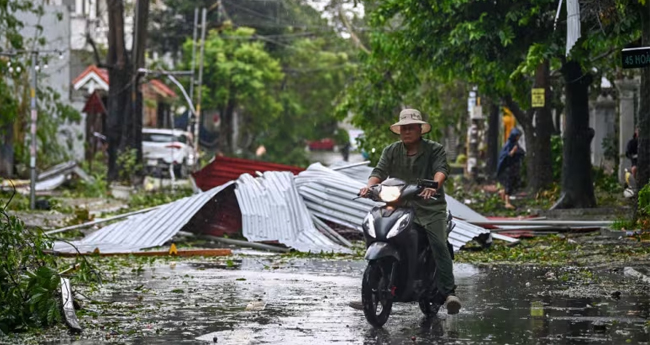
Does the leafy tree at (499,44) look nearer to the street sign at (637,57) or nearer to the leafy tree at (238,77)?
the street sign at (637,57)

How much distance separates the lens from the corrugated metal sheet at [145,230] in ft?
64.2

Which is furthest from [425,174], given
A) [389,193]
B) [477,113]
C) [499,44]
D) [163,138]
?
[163,138]

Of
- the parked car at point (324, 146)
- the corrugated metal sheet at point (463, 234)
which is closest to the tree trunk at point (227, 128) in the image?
the parked car at point (324, 146)

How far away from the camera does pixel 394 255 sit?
10508 mm

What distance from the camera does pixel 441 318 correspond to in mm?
11188

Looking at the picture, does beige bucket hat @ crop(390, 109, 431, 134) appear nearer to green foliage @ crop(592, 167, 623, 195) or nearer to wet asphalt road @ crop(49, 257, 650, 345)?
wet asphalt road @ crop(49, 257, 650, 345)

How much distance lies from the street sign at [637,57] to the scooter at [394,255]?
17.9ft

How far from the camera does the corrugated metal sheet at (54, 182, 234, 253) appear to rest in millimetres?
19578

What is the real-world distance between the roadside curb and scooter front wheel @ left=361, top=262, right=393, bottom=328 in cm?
450

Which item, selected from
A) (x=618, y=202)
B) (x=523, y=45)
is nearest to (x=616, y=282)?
(x=523, y=45)

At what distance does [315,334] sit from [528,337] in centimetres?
158

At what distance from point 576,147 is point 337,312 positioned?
1663cm

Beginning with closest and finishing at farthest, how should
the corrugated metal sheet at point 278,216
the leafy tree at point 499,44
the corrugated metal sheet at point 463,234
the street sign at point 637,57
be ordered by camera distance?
1. the street sign at point 637,57
2. the corrugated metal sheet at point 463,234
3. the corrugated metal sheet at point 278,216
4. the leafy tree at point 499,44

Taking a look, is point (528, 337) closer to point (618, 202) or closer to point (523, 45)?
point (523, 45)
